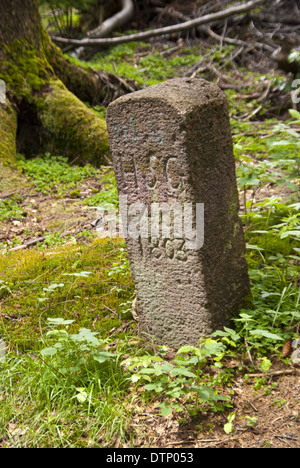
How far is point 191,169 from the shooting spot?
239 centimetres

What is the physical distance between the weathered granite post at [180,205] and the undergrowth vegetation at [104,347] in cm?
20

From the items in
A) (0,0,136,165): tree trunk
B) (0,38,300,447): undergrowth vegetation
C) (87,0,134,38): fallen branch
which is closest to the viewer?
(0,38,300,447): undergrowth vegetation

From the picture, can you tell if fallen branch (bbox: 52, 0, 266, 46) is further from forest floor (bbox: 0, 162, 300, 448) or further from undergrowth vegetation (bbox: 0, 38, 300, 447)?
forest floor (bbox: 0, 162, 300, 448)

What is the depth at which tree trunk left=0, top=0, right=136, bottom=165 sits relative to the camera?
585cm

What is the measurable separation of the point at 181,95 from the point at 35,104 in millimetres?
4278

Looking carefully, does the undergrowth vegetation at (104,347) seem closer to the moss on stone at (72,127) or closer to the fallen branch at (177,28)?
the moss on stone at (72,127)

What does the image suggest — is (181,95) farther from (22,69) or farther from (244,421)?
(22,69)

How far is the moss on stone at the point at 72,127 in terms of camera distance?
609cm

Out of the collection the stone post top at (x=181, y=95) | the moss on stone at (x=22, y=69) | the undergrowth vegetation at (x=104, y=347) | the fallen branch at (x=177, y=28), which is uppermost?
the fallen branch at (x=177, y=28)

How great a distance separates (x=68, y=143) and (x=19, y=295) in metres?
3.30

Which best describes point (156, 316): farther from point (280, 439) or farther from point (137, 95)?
point (137, 95)

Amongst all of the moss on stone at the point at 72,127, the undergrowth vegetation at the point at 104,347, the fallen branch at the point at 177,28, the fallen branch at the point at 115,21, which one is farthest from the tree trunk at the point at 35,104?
the fallen branch at the point at 115,21

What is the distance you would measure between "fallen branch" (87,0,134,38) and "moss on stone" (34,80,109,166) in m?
5.33

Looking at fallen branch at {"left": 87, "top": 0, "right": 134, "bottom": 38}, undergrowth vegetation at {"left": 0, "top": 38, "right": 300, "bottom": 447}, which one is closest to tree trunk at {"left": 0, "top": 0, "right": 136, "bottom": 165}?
undergrowth vegetation at {"left": 0, "top": 38, "right": 300, "bottom": 447}
